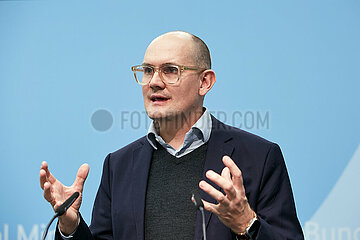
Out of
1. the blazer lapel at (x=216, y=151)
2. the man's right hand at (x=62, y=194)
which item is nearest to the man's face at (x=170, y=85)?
the blazer lapel at (x=216, y=151)

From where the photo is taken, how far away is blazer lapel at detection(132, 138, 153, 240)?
6.25 feet

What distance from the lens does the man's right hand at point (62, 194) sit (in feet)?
5.51

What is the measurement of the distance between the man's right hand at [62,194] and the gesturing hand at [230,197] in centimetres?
63

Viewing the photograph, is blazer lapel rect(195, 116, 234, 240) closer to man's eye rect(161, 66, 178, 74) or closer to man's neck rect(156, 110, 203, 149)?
man's neck rect(156, 110, 203, 149)

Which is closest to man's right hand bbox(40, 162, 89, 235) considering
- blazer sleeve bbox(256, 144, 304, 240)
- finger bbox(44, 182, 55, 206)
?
finger bbox(44, 182, 55, 206)

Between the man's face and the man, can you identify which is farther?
the man's face

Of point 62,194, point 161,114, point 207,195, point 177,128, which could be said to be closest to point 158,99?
point 161,114

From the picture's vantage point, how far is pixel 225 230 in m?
1.83

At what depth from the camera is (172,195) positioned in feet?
6.40
